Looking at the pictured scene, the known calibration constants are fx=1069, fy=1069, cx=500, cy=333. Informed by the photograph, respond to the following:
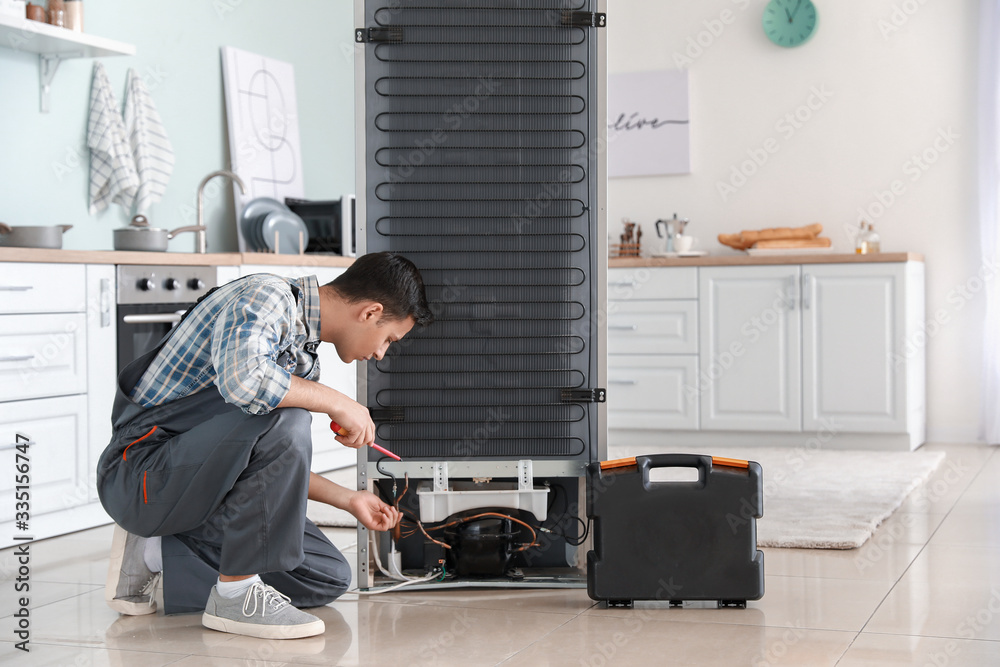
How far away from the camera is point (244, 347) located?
1849mm

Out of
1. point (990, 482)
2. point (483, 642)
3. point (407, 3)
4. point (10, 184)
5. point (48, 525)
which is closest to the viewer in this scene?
point (483, 642)

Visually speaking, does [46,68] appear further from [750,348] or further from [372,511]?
[750,348]

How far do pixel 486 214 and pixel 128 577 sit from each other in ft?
3.39

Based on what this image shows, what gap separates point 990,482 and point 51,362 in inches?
119

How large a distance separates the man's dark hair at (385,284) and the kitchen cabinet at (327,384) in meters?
1.81

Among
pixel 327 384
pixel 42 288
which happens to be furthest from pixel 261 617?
pixel 327 384

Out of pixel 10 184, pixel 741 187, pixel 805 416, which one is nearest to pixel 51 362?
pixel 10 184

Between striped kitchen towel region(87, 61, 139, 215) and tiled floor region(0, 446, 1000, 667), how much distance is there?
1.60 m

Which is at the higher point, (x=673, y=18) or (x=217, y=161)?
(x=673, y=18)

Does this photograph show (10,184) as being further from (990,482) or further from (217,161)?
(990,482)

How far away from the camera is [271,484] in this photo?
Answer: 6.32ft

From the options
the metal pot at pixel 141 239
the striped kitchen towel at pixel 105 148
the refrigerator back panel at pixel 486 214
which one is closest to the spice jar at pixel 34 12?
the striped kitchen towel at pixel 105 148

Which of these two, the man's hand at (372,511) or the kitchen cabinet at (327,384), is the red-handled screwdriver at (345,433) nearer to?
the man's hand at (372,511)

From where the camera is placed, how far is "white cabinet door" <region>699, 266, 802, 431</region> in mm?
4516
